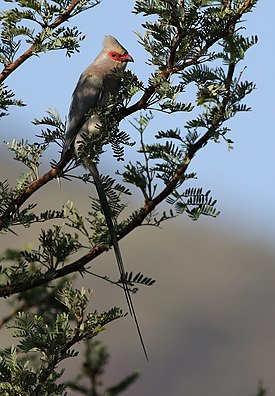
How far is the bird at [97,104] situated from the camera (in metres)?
4.91

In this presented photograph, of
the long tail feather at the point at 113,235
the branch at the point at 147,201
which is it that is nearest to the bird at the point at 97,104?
the long tail feather at the point at 113,235

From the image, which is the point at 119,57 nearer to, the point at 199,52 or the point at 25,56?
the point at 25,56

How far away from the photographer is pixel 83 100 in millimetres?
6320

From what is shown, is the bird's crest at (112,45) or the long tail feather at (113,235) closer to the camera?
the long tail feather at (113,235)

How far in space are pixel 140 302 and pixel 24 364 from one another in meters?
65.7

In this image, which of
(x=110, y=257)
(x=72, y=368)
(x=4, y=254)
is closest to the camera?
(x=4, y=254)

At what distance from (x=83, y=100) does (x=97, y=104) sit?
269 mm

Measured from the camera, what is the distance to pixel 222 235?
83.9 metres

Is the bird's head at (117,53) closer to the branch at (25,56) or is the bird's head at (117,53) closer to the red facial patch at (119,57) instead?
the red facial patch at (119,57)

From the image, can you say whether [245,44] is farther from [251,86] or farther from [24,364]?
[24,364]

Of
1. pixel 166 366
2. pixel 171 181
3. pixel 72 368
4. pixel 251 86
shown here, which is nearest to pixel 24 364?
pixel 171 181

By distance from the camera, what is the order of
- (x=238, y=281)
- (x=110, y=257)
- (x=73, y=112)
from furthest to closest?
(x=238, y=281), (x=110, y=257), (x=73, y=112)

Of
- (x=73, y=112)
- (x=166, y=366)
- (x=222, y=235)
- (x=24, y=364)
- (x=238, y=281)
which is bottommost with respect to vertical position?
(x=24, y=364)

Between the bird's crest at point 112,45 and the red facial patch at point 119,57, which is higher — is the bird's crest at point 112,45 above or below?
above
